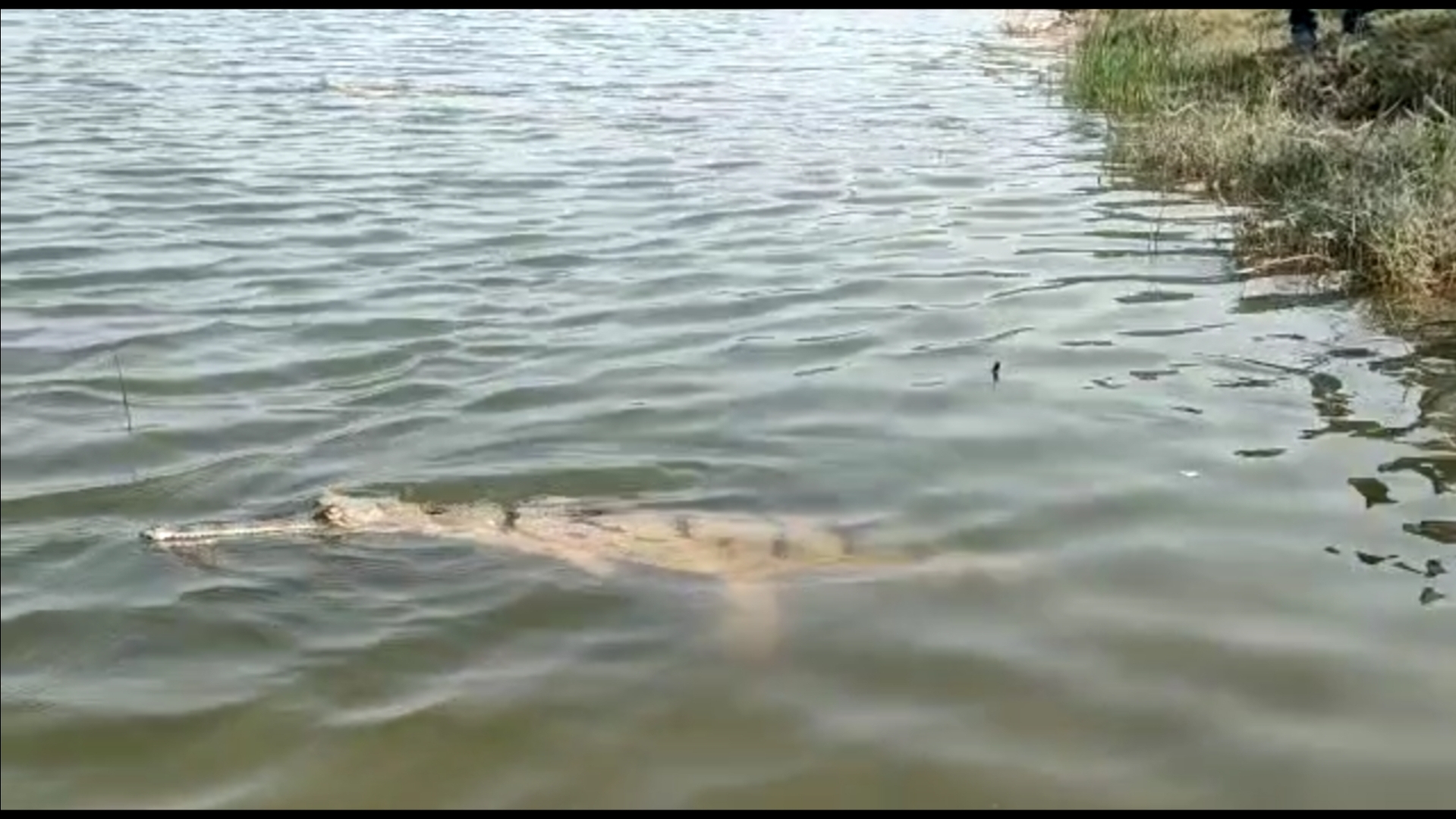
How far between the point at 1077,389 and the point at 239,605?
357 centimetres

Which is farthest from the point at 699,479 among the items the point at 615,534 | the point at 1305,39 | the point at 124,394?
the point at 1305,39

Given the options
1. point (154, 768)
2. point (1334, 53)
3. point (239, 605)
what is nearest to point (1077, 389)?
point (239, 605)

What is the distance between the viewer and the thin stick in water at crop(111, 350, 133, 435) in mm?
5785

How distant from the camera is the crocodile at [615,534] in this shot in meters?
4.67

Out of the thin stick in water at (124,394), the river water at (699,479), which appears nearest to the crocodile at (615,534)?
the river water at (699,479)

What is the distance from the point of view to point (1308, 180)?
9.85 metres

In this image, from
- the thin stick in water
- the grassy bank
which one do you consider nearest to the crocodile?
the thin stick in water

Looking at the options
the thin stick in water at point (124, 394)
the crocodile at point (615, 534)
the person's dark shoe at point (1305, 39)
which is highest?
the person's dark shoe at point (1305, 39)

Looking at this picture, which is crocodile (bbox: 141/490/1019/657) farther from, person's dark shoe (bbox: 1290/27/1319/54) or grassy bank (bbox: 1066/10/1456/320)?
person's dark shoe (bbox: 1290/27/1319/54)

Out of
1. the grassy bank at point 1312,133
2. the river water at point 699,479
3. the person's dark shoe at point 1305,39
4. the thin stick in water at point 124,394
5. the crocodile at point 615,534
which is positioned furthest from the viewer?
the person's dark shoe at point 1305,39

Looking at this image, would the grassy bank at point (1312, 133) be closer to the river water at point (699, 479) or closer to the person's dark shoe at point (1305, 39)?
the person's dark shoe at point (1305, 39)

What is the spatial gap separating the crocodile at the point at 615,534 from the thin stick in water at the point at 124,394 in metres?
1.12

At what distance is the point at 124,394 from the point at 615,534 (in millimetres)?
2380

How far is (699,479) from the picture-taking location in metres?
5.49
